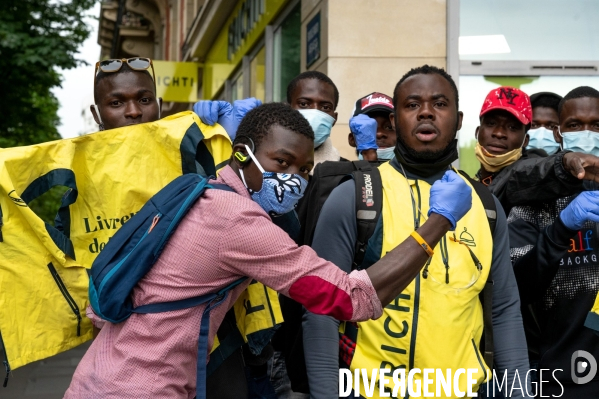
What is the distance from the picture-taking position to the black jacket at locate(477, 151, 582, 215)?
365 cm

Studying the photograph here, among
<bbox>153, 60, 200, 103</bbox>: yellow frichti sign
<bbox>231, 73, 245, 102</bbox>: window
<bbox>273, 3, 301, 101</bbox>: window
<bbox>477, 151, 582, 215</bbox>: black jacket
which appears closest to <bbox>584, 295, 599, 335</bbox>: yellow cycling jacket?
<bbox>477, 151, 582, 215</bbox>: black jacket

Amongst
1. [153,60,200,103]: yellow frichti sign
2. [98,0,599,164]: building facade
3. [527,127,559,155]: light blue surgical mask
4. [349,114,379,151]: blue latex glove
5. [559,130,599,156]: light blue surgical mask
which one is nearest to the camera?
[559,130,599,156]: light blue surgical mask

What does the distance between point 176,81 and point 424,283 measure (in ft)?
48.2

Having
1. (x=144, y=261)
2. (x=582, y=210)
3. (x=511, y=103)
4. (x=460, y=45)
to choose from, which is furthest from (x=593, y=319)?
(x=460, y=45)

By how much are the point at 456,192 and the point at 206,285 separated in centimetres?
89

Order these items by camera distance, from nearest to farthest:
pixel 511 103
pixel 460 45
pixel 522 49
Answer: pixel 511 103 < pixel 460 45 < pixel 522 49

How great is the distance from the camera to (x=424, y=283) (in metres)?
3.11

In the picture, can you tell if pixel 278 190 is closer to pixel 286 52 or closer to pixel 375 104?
pixel 375 104

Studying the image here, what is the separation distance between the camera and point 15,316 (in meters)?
3.42

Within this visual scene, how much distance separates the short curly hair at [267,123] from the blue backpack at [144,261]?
10.1 inches

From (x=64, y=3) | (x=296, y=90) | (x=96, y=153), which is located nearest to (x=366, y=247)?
(x=96, y=153)

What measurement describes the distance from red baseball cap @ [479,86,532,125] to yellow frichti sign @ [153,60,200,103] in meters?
12.8

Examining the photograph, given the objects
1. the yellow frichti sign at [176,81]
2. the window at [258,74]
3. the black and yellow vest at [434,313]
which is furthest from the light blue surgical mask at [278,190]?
the yellow frichti sign at [176,81]

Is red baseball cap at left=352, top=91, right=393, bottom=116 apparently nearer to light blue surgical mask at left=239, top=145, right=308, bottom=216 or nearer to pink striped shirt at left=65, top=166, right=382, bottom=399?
light blue surgical mask at left=239, top=145, right=308, bottom=216
